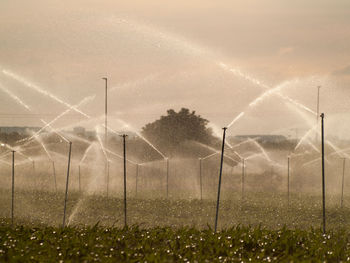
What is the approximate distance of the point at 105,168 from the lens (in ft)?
137

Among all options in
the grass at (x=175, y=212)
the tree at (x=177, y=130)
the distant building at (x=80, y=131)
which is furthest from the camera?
the distant building at (x=80, y=131)

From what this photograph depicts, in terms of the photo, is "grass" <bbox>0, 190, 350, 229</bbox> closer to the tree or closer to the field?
the field

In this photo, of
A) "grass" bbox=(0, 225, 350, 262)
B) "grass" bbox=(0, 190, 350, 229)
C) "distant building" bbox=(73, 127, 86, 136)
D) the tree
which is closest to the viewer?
"grass" bbox=(0, 225, 350, 262)

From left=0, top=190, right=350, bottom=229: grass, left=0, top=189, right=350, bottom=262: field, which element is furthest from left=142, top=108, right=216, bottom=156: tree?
left=0, top=189, right=350, bottom=262: field

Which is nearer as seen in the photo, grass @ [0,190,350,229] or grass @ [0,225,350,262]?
grass @ [0,225,350,262]

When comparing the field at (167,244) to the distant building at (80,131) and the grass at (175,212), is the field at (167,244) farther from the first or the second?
the distant building at (80,131)

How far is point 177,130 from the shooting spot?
41.7 m

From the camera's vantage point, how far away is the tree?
40.9 m

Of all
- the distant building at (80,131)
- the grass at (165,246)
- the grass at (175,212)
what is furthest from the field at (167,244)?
the distant building at (80,131)

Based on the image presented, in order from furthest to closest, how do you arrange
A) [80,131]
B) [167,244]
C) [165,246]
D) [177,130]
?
[80,131] → [177,130] → [167,244] → [165,246]

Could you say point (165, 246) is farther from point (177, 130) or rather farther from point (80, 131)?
point (80, 131)

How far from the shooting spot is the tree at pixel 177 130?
1610 inches

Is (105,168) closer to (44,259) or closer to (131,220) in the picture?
(131,220)

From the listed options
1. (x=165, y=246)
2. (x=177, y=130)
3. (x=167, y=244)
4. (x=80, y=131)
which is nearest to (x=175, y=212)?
(x=167, y=244)
